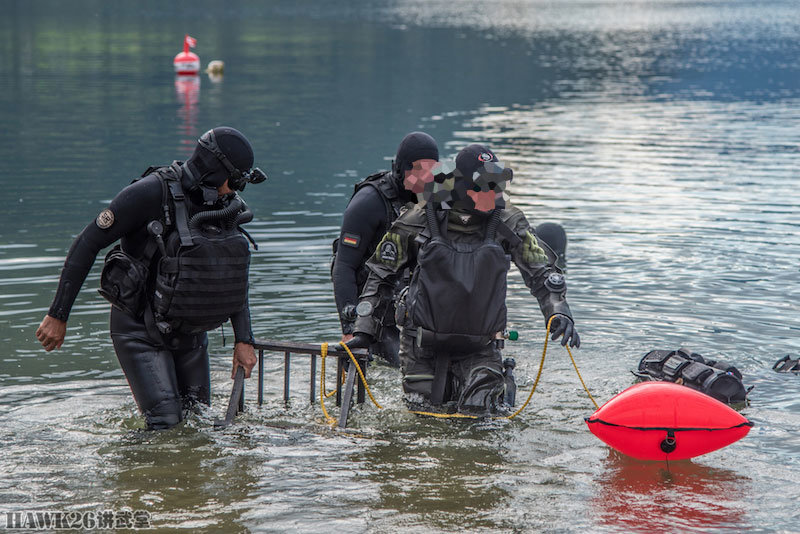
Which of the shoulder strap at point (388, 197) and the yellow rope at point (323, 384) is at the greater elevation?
the shoulder strap at point (388, 197)

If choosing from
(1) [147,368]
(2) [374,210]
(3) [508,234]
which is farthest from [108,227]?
(3) [508,234]

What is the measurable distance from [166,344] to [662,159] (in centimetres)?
1506

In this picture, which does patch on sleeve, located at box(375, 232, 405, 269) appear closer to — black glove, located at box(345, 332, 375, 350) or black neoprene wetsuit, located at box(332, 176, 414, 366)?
black glove, located at box(345, 332, 375, 350)

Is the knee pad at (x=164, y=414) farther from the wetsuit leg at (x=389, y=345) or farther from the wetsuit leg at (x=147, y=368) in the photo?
the wetsuit leg at (x=389, y=345)

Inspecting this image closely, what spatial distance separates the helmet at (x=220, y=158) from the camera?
5871 millimetres

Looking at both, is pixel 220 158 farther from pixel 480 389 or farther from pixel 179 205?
pixel 480 389

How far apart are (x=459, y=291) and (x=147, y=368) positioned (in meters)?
1.97

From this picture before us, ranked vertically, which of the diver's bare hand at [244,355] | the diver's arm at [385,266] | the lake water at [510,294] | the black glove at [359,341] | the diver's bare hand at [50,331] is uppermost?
the diver's arm at [385,266]

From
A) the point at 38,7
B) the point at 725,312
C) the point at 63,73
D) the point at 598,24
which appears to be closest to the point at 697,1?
the point at 598,24

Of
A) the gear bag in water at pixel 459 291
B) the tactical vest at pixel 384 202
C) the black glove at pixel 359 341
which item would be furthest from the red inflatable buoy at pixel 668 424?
the tactical vest at pixel 384 202

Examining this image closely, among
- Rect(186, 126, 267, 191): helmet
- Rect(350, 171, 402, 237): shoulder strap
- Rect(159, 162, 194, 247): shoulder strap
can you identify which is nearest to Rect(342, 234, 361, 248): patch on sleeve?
Rect(350, 171, 402, 237): shoulder strap

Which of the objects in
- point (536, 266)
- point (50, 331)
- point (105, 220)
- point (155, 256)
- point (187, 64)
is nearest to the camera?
point (105, 220)

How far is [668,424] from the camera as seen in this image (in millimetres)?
5840

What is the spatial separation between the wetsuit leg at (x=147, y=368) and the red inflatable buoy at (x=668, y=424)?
265 cm
